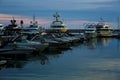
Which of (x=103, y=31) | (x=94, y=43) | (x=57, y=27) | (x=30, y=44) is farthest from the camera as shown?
(x=103, y=31)

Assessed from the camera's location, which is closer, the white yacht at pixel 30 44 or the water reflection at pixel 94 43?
the white yacht at pixel 30 44

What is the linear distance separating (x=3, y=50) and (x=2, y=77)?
958 centimetres

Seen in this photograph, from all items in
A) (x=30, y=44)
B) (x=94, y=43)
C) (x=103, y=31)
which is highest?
(x=30, y=44)

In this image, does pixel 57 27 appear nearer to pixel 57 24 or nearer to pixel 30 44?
pixel 57 24

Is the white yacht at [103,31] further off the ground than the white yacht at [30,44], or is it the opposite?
the white yacht at [30,44]

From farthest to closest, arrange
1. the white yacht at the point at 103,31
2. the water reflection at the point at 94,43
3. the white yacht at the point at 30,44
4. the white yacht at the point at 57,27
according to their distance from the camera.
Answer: the white yacht at the point at 103,31
the white yacht at the point at 57,27
the water reflection at the point at 94,43
the white yacht at the point at 30,44

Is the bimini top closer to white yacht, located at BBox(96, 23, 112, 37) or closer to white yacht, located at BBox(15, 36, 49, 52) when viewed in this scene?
white yacht, located at BBox(96, 23, 112, 37)

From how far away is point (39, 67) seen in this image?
1194 inches

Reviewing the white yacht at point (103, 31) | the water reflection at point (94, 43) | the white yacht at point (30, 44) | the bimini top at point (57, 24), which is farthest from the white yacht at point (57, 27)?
the white yacht at point (30, 44)

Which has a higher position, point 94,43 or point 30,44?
point 30,44

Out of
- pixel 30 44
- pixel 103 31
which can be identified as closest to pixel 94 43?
pixel 30 44

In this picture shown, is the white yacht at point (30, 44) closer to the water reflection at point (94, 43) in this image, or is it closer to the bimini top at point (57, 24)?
the water reflection at point (94, 43)

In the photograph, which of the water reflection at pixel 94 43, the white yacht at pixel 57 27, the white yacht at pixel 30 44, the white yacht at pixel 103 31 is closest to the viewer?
the white yacht at pixel 30 44

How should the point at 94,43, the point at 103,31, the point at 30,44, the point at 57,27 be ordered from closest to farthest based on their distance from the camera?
the point at 30,44 → the point at 94,43 → the point at 57,27 → the point at 103,31
